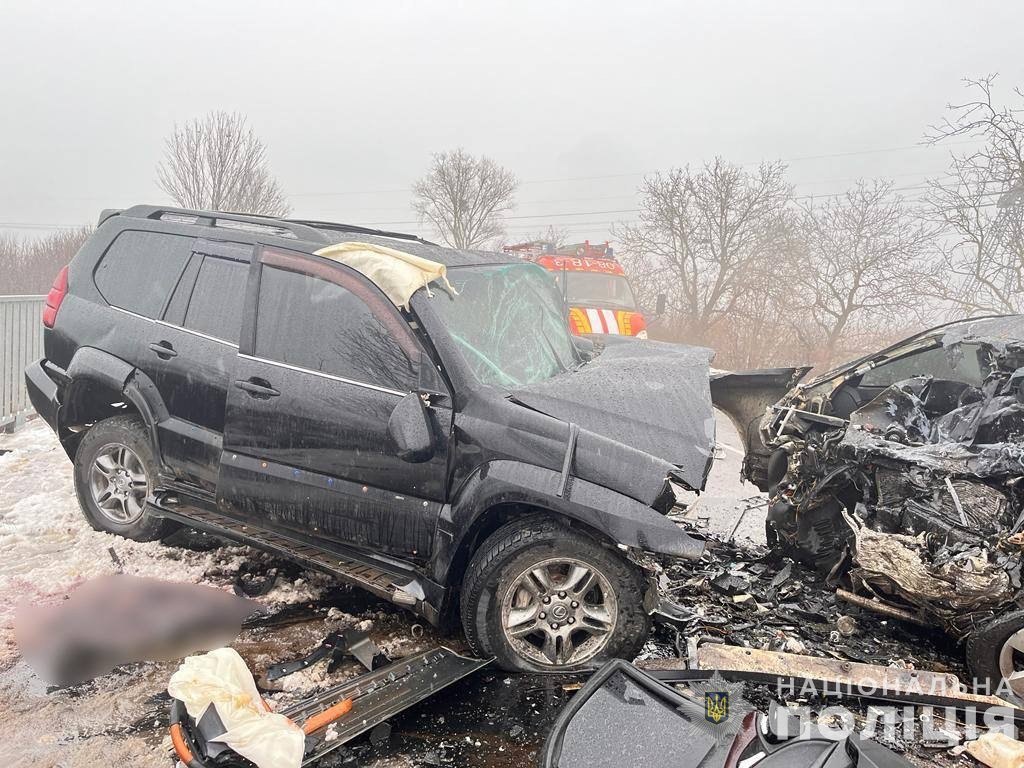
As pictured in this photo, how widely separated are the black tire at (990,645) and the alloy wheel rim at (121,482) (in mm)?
4650

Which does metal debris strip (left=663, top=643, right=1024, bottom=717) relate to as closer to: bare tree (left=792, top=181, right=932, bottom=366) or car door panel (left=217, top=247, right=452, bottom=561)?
car door panel (left=217, top=247, right=452, bottom=561)

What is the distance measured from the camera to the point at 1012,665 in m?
3.03

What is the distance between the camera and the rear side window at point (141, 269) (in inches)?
158

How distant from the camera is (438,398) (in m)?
3.08

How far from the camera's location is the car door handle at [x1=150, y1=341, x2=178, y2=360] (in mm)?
3767

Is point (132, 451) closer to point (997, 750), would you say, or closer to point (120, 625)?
point (120, 625)

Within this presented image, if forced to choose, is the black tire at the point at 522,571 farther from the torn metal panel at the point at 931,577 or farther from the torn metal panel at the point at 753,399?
the torn metal panel at the point at 753,399

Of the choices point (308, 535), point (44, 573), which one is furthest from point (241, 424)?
point (44, 573)

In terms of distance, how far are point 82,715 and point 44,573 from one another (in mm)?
1657

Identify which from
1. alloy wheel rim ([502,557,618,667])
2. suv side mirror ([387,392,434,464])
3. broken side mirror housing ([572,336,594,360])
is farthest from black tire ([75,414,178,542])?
broken side mirror housing ([572,336,594,360])

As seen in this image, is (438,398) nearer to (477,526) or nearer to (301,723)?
(477,526)

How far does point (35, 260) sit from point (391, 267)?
3190 centimetres

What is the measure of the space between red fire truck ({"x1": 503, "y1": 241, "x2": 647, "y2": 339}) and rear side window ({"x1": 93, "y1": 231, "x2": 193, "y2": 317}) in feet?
24.9

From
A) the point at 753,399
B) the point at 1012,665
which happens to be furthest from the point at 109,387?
the point at 1012,665
